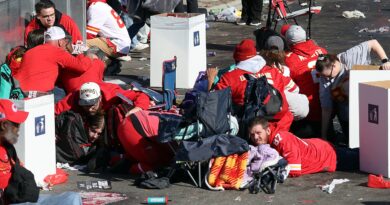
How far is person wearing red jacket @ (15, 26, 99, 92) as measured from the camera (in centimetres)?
1230

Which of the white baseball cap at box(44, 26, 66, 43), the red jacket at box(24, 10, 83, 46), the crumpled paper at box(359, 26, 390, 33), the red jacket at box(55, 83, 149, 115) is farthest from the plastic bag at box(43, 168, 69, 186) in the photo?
the crumpled paper at box(359, 26, 390, 33)

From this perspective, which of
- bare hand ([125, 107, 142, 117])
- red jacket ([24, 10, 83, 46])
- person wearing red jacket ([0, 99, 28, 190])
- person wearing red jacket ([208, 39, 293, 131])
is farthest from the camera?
red jacket ([24, 10, 83, 46])

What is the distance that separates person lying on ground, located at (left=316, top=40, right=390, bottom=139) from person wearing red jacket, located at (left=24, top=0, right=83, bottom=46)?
3.45 meters

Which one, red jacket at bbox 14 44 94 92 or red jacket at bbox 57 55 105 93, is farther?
red jacket at bbox 57 55 105 93

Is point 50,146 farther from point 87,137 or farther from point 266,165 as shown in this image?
point 266,165

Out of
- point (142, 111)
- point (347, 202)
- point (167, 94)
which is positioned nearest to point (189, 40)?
point (167, 94)

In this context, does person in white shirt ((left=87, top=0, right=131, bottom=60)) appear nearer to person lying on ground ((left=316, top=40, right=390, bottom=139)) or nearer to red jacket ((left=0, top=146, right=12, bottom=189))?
person lying on ground ((left=316, top=40, right=390, bottom=139))

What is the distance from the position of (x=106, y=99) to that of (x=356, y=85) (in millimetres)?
2432

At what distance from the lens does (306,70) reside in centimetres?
1251

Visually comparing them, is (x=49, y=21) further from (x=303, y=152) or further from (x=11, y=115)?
(x=11, y=115)

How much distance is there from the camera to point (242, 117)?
443 inches

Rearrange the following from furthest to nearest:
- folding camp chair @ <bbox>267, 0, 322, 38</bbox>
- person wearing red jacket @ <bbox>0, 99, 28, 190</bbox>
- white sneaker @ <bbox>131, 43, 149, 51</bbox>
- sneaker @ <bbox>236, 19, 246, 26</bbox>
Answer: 1. sneaker @ <bbox>236, 19, 246, 26</bbox>
2. folding camp chair @ <bbox>267, 0, 322, 38</bbox>
3. white sneaker @ <bbox>131, 43, 149, 51</bbox>
4. person wearing red jacket @ <bbox>0, 99, 28, 190</bbox>

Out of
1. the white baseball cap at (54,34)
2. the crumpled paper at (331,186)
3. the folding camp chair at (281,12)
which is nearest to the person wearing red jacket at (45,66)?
the white baseball cap at (54,34)

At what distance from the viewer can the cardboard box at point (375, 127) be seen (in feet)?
35.7
